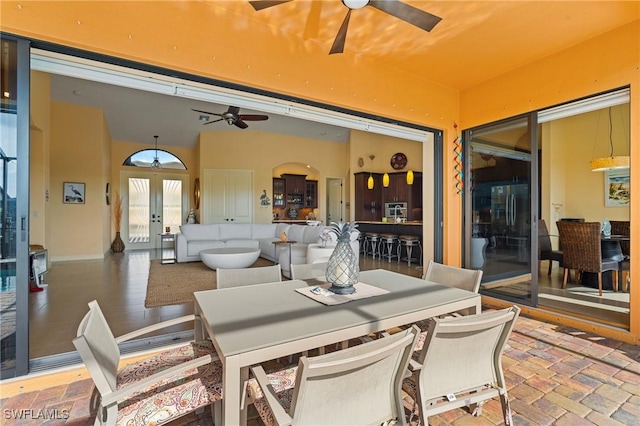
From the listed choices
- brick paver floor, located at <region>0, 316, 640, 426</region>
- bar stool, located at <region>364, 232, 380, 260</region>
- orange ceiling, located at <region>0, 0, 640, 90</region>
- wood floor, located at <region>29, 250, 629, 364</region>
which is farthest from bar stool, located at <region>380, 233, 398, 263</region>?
brick paver floor, located at <region>0, 316, 640, 426</region>

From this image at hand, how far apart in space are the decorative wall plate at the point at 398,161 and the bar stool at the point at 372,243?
2421 mm

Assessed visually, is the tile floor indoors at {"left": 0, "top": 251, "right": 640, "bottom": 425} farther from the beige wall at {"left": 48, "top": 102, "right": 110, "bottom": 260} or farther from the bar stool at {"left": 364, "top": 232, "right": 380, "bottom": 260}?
the bar stool at {"left": 364, "top": 232, "right": 380, "bottom": 260}

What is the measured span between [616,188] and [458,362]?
21.4ft

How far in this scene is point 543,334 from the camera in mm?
2889

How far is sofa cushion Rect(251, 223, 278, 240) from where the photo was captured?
7.58 m

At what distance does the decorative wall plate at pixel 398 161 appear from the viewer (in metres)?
8.83

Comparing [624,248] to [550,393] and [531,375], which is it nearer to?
[531,375]

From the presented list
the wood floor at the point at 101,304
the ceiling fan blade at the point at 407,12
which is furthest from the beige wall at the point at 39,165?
the ceiling fan blade at the point at 407,12

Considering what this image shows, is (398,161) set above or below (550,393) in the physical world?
above

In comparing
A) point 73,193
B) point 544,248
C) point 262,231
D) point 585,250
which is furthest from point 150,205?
point 585,250

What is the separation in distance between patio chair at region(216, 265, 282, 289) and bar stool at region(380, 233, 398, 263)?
16.9ft

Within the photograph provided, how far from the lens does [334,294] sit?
71.7 inches

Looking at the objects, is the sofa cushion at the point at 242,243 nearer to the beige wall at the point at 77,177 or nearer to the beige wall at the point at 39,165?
the beige wall at the point at 77,177

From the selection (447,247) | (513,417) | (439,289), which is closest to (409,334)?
(439,289)
